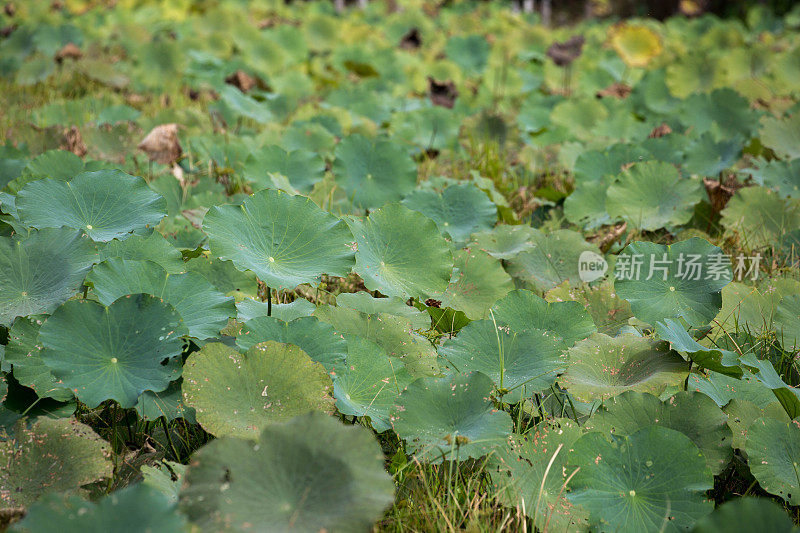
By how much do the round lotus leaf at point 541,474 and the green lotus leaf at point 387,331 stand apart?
→ 247 millimetres

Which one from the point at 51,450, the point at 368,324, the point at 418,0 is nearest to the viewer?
the point at 51,450

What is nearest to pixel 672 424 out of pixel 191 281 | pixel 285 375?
pixel 285 375

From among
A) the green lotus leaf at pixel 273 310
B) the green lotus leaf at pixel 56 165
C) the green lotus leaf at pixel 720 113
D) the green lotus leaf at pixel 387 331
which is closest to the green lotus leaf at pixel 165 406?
the green lotus leaf at pixel 273 310

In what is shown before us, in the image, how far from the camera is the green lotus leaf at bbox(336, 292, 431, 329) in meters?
1.35

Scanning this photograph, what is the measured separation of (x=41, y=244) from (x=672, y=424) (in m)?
1.16

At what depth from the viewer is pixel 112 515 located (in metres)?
0.77

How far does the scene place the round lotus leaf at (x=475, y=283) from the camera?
1.51 m

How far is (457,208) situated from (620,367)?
0.70m

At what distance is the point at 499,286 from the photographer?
1535 millimetres

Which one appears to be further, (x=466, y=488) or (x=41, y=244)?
(x=41, y=244)

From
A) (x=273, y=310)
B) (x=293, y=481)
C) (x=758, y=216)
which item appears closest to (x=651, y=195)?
(x=758, y=216)

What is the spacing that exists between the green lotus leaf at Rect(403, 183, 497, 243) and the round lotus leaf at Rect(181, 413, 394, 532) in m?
0.97

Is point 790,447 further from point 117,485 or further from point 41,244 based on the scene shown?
point 41,244

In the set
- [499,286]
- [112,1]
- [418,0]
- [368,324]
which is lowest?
[418,0]
